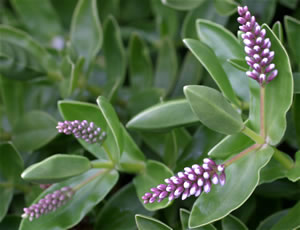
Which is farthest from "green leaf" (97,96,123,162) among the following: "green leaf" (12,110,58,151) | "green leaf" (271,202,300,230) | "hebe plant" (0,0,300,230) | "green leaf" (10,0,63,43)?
"green leaf" (10,0,63,43)

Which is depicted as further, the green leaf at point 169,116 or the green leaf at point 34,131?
the green leaf at point 34,131

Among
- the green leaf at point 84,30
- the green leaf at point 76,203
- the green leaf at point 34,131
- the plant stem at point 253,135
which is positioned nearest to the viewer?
the plant stem at point 253,135

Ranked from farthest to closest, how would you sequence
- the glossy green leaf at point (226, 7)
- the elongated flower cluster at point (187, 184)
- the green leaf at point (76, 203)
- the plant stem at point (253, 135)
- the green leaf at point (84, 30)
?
the green leaf at point (84, 30) → the glossy green leaf at point (226, 7) → the green leaf at point (76, 203) → the plant stem at point (253, 135) → the elongated flower cluster at point (187, 184)

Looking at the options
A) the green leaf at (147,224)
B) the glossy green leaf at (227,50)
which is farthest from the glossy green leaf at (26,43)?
the green leaf at (147,224)

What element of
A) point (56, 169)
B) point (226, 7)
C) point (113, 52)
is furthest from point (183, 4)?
point (56, 169)

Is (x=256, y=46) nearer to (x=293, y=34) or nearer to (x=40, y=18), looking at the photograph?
(x=293, y=34)

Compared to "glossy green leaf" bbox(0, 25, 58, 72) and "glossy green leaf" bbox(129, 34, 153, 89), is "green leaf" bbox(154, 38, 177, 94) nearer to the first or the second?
"glossy green leaf" bbox(129, 34, 153, 89)

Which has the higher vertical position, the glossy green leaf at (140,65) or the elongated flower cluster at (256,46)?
the elongated flower cluster at (256,46)

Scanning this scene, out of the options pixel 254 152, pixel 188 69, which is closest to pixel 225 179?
pixel 254 152

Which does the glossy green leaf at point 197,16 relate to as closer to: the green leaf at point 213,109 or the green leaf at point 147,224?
the green leaf at point 213,109
